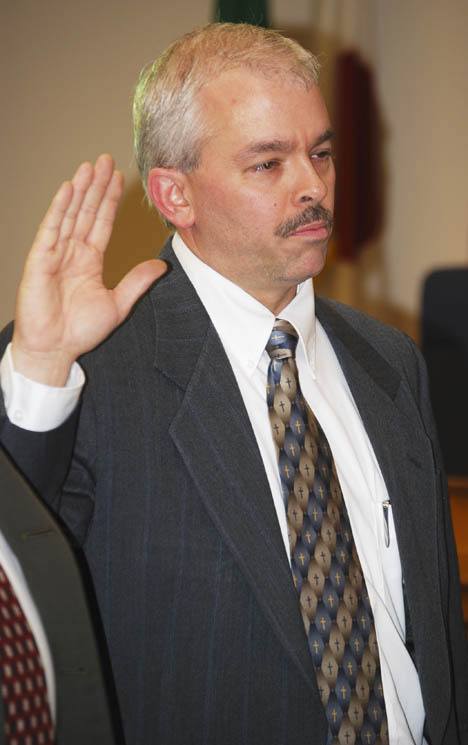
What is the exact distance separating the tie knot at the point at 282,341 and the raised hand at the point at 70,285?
0.30 m

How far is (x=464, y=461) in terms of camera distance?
361 centimetres

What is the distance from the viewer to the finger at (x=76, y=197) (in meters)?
1.37

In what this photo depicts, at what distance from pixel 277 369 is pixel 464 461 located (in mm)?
2129

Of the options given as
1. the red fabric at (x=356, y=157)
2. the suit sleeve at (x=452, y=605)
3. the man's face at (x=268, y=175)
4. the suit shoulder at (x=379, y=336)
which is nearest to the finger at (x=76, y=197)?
the man's face at (x=268, y=175)

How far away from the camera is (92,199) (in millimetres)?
1398

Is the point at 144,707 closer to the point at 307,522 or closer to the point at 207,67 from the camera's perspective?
the point at 307,522

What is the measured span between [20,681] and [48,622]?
0.29ft

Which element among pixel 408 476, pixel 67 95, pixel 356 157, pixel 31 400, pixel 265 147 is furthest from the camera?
pixel 356 157

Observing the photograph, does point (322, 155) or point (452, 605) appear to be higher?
point (322, 155)

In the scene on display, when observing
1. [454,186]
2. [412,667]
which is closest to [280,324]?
[412,667]

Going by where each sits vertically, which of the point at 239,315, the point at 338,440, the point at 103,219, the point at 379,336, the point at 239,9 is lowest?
the point at 338,440

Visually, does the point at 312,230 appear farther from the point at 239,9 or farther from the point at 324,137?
the point at 239,9

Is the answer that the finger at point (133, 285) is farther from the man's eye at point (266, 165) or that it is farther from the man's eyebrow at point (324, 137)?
the man's eyebrow at point (324, 137)

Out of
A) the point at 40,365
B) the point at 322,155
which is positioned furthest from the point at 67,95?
the point at 40,365
